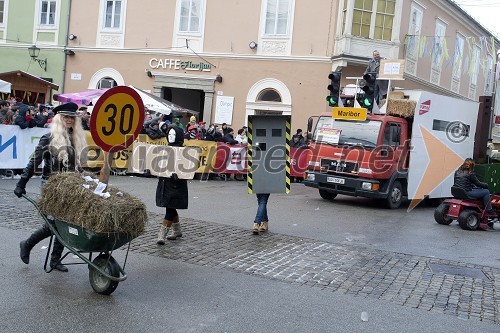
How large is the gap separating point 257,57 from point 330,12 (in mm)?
3744

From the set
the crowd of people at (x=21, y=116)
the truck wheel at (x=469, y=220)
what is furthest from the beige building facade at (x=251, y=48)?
the truck wheel at (x=469, y=220)

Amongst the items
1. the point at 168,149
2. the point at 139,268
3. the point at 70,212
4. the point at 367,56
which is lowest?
the point at 139,268

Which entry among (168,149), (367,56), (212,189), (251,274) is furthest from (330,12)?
(251,274)

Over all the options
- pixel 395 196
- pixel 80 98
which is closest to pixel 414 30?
pixel 395 196

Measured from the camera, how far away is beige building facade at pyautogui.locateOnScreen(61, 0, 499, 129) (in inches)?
960

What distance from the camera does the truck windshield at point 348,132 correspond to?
14453 mm

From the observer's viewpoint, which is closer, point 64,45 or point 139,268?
point 139,268

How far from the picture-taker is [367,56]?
24.0 metres

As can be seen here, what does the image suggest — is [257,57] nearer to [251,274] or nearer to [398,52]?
[398,52]

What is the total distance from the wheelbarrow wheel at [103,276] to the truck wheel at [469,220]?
28.4ft

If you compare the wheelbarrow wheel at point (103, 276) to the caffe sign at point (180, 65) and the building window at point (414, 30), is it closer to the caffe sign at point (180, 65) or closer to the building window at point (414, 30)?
the caffe sign at point (180, 65)

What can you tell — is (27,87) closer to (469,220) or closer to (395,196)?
(395,196)

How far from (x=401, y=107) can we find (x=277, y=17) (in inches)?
467

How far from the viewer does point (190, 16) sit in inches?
1052
